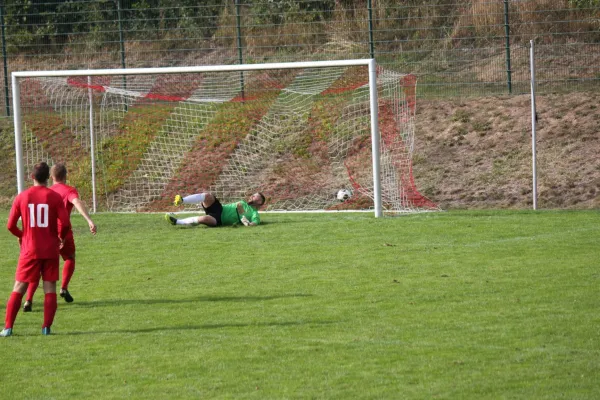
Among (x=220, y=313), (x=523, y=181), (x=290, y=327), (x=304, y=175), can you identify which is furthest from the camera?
(x=304, y=175)

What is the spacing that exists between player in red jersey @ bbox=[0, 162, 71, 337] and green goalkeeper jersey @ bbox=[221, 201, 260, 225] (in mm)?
7423

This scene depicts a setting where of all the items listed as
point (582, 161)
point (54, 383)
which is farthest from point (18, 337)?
point (582, 161)

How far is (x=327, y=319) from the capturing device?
852 centimetres

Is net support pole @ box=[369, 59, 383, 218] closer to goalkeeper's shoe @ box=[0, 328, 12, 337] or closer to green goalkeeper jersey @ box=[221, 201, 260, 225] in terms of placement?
green goalkeeper jersey @ box=[221, 201, 260, 225]

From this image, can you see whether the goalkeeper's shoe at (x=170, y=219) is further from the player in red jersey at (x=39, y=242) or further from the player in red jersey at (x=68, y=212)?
the player in red jersey at (x=39, y=242)

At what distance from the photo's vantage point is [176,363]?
7242mm

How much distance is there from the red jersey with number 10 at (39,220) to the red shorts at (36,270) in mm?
51

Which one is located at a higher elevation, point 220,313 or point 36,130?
point 36,130

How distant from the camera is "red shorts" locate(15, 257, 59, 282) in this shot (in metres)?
8.22

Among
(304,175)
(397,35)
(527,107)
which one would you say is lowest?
(304,175)

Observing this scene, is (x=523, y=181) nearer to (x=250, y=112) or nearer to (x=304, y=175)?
(x=304, y=175)

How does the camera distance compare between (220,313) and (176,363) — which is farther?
(220,313)

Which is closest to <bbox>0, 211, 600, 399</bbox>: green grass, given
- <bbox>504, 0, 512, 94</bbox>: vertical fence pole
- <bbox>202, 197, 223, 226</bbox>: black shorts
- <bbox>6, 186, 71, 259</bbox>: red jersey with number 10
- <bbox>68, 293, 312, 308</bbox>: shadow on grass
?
<bbox>68, 293, 312, 308</bbox>: shadow on grass

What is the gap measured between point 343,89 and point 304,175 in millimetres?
2033
